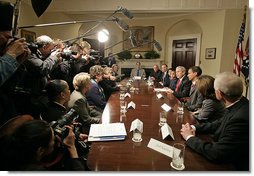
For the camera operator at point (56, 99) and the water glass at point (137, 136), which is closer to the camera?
the water glass at point (137, 136)

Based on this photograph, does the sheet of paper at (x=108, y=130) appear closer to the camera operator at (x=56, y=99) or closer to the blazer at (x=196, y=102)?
the camera operator at (x=56, y=99)

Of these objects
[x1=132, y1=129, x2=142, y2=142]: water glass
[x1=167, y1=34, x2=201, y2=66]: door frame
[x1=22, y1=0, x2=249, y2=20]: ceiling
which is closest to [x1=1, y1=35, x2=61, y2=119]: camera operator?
[x1=132, y1=129, x2=142, y2=142]: water glass

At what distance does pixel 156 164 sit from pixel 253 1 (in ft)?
2.68

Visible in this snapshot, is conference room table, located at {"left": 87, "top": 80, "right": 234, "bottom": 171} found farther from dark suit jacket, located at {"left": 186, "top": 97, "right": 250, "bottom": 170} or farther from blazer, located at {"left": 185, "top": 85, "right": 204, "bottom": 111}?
blazer, located at {"left": 185, "top": 85, "right": 204, "bottom": 111}

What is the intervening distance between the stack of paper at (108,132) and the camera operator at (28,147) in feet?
1.31

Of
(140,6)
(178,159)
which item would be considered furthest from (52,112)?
(140,6)

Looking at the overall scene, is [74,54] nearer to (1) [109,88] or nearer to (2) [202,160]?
(1) [109,88]

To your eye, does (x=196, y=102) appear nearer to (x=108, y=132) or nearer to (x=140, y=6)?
(x=108, y=132)

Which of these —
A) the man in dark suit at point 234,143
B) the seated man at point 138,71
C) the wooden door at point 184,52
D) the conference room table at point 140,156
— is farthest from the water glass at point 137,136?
the wooden door at point 184,52

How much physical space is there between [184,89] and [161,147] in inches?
91.5

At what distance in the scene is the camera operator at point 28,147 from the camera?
0.77 m

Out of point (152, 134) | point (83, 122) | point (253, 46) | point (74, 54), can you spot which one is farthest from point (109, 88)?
point (253, 46)

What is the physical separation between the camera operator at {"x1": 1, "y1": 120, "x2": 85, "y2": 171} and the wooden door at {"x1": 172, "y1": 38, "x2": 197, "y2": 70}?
18.4 ft

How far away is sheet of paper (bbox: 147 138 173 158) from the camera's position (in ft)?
3.56
